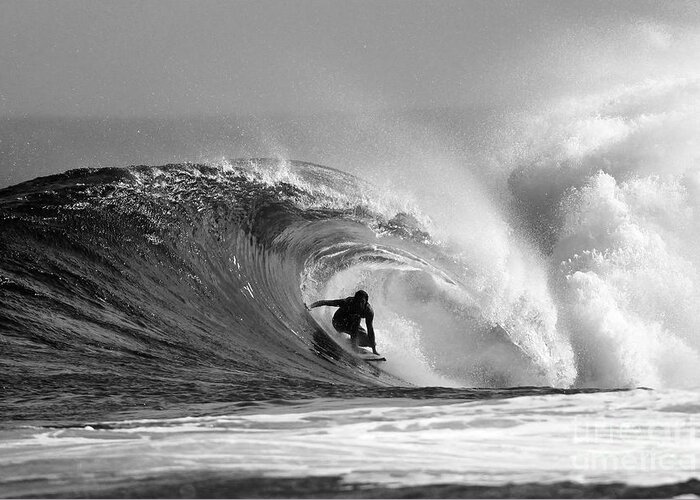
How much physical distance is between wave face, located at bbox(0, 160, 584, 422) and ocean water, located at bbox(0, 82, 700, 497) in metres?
0.05

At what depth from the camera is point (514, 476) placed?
4004mm

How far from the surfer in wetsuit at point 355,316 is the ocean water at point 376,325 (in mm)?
452

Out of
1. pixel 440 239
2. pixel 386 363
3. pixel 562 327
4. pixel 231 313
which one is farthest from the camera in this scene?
pixel 440 239

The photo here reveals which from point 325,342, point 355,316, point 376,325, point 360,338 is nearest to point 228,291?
point 325,342

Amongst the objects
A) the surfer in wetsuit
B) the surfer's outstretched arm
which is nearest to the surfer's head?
the surfer in wetsuit

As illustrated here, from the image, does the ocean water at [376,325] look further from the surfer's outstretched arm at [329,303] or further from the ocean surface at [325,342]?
the surfer's outstretched arm at [329,303]

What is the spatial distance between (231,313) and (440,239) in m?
8.09

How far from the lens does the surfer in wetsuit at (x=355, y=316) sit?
12992 mm

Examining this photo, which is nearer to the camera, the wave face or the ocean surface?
the ocean surface

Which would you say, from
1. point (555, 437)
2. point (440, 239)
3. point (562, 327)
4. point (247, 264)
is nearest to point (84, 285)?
point (247, 264)

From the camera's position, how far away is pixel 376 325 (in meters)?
15.2

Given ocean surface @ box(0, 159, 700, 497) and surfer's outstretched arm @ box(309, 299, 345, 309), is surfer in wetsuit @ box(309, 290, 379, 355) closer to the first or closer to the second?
surfer's outstretched arm @ box(309, 299, 345, 309)

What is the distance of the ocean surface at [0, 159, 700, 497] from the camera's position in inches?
167

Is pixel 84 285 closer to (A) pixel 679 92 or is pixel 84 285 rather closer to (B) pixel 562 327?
(B) pixel 562 327
